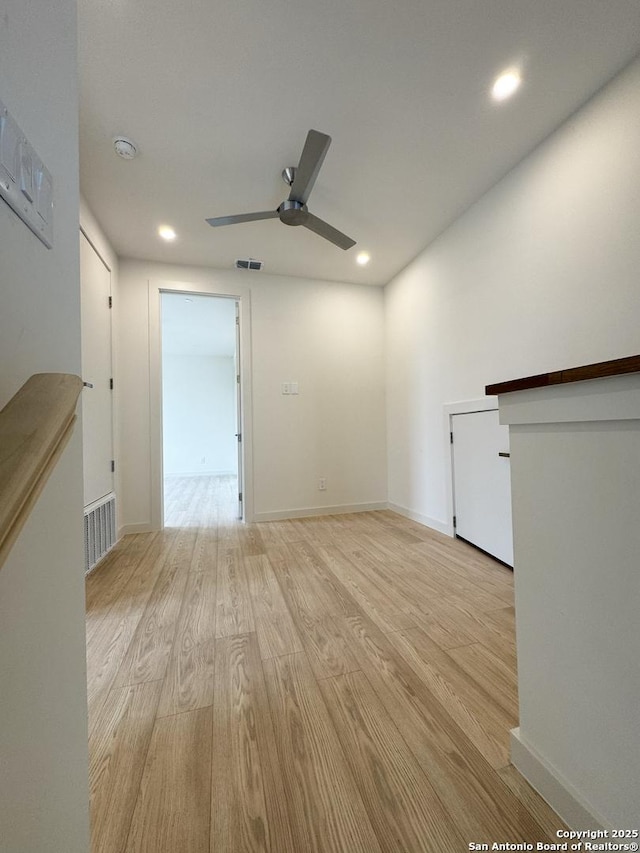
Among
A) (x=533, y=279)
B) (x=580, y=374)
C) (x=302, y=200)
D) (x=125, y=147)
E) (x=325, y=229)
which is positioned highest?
(x=125, y=147)

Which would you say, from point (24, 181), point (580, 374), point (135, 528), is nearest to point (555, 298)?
point (580, 374)

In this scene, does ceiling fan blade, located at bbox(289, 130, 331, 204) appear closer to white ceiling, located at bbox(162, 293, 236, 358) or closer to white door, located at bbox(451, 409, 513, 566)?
white ceiling, located at bbox(162, 293, 236, 358)

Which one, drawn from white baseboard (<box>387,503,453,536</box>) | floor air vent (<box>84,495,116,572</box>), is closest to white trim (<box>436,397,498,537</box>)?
white baseboard (<box>387,503,453,536</box>)

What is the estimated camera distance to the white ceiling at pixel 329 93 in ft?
3.96

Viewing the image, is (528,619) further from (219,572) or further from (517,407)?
(219,572)

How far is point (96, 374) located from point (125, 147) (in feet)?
4.73

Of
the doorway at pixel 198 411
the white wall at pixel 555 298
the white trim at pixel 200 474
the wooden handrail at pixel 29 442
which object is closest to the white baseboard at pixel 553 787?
the white wall at pixel 555 298

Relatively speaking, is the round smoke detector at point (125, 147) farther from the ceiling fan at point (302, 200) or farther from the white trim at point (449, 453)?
the white trim at point (449, 453)

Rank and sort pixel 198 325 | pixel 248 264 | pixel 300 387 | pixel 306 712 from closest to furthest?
pixel 306 712, pixel 248 264, pixel 300 387, pixel 198 325

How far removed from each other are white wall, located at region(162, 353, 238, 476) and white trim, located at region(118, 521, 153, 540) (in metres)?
3.48

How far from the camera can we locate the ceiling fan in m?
1.52

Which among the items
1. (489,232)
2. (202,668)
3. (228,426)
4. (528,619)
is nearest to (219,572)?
(202,668)

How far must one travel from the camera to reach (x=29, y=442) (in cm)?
33

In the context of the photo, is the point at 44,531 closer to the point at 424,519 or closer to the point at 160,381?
the point at 160,381
